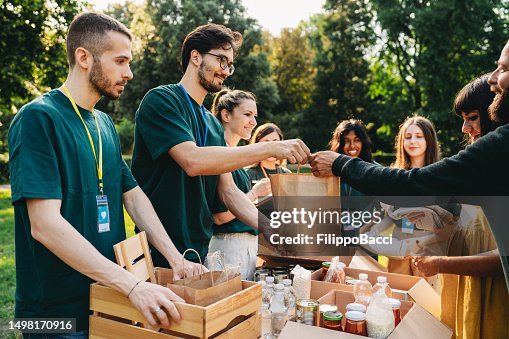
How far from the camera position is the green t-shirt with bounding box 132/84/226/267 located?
7.11ft

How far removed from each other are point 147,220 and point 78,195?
40 centimetres

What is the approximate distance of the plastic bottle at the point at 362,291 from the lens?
2057mm

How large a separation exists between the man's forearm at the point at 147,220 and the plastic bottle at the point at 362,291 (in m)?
0.90

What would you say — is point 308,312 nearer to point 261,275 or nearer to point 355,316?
point 355,316

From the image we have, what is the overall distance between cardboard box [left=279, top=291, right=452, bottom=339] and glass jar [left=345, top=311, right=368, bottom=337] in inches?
2.4

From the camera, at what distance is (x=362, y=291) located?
2.11 metres

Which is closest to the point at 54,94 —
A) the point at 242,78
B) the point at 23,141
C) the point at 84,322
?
the point at 23,141

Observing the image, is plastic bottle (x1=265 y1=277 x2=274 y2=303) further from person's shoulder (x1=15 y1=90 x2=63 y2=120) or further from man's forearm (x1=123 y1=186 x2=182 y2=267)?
person's shoulder (x1=15 y1=90 x2=63 y2=120)

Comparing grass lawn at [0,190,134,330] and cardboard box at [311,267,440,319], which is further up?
cardboard box at [311,267,440,319]

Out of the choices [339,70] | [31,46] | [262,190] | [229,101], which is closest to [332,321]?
[262,190]

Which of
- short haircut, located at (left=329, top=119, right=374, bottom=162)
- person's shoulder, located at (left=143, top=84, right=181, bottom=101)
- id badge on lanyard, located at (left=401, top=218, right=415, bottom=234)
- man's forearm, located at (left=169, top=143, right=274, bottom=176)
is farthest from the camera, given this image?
short haircut, located at (left=329, top=119, right=374, bottom=162)

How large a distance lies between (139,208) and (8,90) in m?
11.0

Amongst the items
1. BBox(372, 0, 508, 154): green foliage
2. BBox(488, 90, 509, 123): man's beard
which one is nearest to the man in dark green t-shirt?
BBox(488, 90, 509, 123): man's beard

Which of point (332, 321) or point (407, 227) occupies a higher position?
point (407, 227)
